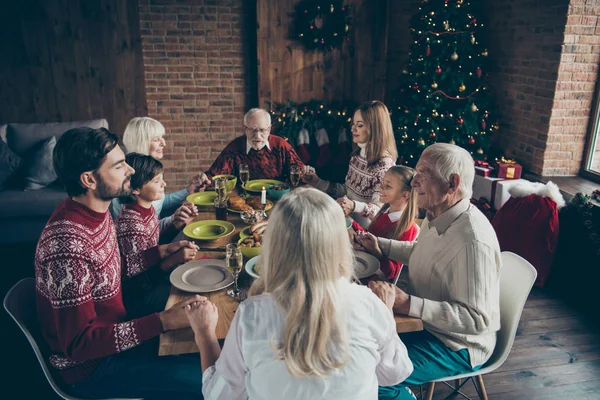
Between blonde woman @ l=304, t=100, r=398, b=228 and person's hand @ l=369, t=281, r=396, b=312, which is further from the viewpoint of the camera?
blonde woman @ l=304, t=100, r=398, b=228

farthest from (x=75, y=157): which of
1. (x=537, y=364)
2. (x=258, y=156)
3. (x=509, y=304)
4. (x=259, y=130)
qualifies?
(x=537, y=364)

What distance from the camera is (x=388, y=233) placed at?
2.49 m

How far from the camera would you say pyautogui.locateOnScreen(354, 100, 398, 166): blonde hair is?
3.10 m

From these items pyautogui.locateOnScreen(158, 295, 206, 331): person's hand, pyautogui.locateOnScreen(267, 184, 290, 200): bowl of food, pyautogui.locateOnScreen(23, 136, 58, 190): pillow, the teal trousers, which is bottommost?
the teal trousers

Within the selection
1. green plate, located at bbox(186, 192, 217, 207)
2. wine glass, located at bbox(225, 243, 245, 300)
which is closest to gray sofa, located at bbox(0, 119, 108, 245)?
green plate, located at bbox(186, 192, 217, 207)

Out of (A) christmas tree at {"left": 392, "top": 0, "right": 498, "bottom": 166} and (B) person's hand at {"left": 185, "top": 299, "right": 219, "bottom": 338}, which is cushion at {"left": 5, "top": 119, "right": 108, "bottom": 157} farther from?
(B) person's hand at {"left": 185, "top": 299, "right": 219, "bottom": 338}

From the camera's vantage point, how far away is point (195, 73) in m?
5.28

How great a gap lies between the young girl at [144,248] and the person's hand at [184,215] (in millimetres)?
190

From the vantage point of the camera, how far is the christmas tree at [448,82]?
4.53 metres

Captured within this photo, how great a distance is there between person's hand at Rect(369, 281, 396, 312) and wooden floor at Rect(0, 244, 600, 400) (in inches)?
42.6

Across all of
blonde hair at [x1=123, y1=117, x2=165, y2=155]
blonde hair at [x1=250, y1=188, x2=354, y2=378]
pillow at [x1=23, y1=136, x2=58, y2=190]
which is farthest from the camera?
pillow at [x1=23, y1=136, x2=58, y2=190]

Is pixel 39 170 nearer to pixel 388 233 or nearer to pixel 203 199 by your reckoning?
pixel 203 199

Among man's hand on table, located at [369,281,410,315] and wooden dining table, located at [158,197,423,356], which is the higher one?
man's hand on table, located at [369,281,410,315]

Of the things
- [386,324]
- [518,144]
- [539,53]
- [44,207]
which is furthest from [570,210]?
[44,207]
